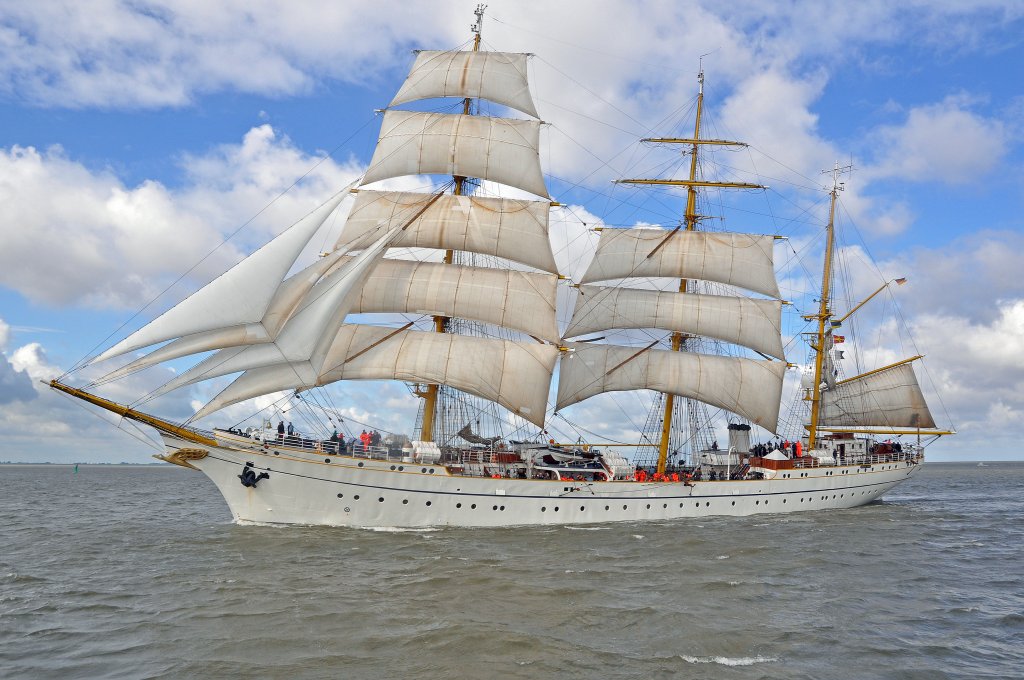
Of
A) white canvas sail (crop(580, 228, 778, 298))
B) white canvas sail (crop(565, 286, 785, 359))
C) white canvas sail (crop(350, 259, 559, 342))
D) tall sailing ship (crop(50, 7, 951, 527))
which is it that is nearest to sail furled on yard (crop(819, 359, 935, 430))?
tall sailing ship (crop(50, 7, 951, 527))

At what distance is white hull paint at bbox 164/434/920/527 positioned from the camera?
27.8 metres

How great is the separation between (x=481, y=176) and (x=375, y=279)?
8553mm

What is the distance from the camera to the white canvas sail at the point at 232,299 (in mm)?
24234

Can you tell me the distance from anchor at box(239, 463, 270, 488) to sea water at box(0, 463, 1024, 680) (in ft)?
6.06

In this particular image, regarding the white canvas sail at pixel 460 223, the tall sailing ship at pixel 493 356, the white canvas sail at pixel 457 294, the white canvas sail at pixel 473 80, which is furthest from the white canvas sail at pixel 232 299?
the white canvas sail at pixel 473 80

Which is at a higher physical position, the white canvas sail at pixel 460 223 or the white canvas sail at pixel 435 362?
the white canvas sail at pixel 460 223

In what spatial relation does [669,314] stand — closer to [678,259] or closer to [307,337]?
[678,259]

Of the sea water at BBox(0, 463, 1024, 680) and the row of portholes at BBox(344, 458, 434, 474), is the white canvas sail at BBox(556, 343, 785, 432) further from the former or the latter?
the row of portholes at BBox(344, 458, 434, 474)

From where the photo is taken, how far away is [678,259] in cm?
4444

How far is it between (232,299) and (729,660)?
19.9m

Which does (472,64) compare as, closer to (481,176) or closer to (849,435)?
(481,176)

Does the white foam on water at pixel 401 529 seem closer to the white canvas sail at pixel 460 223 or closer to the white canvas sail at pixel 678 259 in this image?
the white canvas sail at pixel 460 223

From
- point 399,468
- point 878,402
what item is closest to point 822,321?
point 878,402

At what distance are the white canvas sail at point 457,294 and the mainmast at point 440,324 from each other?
985 millimetres
